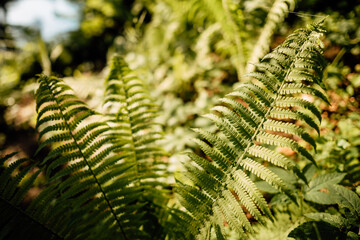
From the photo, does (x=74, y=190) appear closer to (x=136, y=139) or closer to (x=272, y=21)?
(x=136, y=139)

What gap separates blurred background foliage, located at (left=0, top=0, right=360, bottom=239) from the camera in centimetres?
132

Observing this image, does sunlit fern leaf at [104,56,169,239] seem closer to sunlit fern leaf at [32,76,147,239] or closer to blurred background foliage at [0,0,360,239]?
sunlit fern leaf at [32,76,147,239]

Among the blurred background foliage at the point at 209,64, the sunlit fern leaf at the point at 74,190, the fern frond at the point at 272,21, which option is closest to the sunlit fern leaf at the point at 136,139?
the sunlit fern leaf at the point at 74,190

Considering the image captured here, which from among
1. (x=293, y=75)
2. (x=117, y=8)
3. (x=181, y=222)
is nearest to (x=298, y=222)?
(x=181, y=222)

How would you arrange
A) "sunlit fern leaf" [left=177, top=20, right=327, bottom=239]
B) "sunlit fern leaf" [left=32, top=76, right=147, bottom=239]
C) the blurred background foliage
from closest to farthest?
"sunlit fern leaf" [left=177, top=20, right=327, bottom=239], "sunlit fern leaf" [left=32, top=76, right=147, bottom=239], the blurred background foliage

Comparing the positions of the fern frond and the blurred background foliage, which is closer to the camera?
the blurred background foliage

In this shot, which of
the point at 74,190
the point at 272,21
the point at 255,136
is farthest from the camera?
the point at 272,21

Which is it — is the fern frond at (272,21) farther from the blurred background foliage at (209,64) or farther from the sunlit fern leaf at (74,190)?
the sunlit fern leaf at (74,190)

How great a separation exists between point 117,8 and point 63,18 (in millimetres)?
2398

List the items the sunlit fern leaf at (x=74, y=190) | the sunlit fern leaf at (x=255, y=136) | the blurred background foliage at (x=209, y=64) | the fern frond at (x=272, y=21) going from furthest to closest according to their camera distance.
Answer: the fern frond at (x=272, y=21), the blurred background foliage at (x=209, y=64), the sunlit fern leaf at (x=74, y=190), the sunlit fern leaf at (x=255, y=136)

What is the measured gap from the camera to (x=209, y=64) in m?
2.91

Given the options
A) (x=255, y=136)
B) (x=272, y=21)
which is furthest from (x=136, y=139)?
(x=272, y=21)

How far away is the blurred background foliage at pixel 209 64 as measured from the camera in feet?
4.32

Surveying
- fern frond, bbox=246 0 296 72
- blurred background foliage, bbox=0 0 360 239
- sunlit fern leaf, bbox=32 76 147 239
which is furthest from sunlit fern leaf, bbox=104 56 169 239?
fern frond, bbox=246 0 296 72
